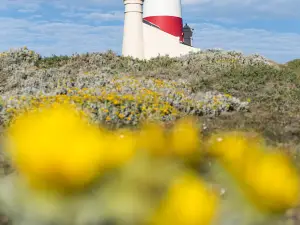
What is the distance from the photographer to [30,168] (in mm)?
1012

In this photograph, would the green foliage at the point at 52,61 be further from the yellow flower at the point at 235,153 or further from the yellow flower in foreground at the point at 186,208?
the yellow flower in foreground at the point at 186,208

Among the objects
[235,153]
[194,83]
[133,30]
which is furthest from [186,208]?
[133,30]

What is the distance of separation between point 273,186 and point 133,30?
18.5m

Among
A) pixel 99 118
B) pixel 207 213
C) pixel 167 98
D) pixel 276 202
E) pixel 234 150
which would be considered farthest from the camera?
pixel 167 98

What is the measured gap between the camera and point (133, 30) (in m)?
19.3

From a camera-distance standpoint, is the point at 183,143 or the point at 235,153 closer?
the point at 235,153

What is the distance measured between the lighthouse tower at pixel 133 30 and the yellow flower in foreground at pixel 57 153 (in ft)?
60.1

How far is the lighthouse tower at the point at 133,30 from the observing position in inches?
749

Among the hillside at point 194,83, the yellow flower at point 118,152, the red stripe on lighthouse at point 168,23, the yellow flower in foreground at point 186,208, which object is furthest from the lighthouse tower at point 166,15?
the yellow flower in foreground at point 186,208

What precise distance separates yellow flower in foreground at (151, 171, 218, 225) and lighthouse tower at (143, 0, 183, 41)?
68.7 feet

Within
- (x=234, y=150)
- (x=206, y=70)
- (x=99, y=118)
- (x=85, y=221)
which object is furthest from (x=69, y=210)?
(x=206, y=70)

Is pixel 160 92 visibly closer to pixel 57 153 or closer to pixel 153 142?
pixel 153 142

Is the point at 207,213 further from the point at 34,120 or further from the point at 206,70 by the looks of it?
the point at 206,70

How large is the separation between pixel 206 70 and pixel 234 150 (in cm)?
1464
